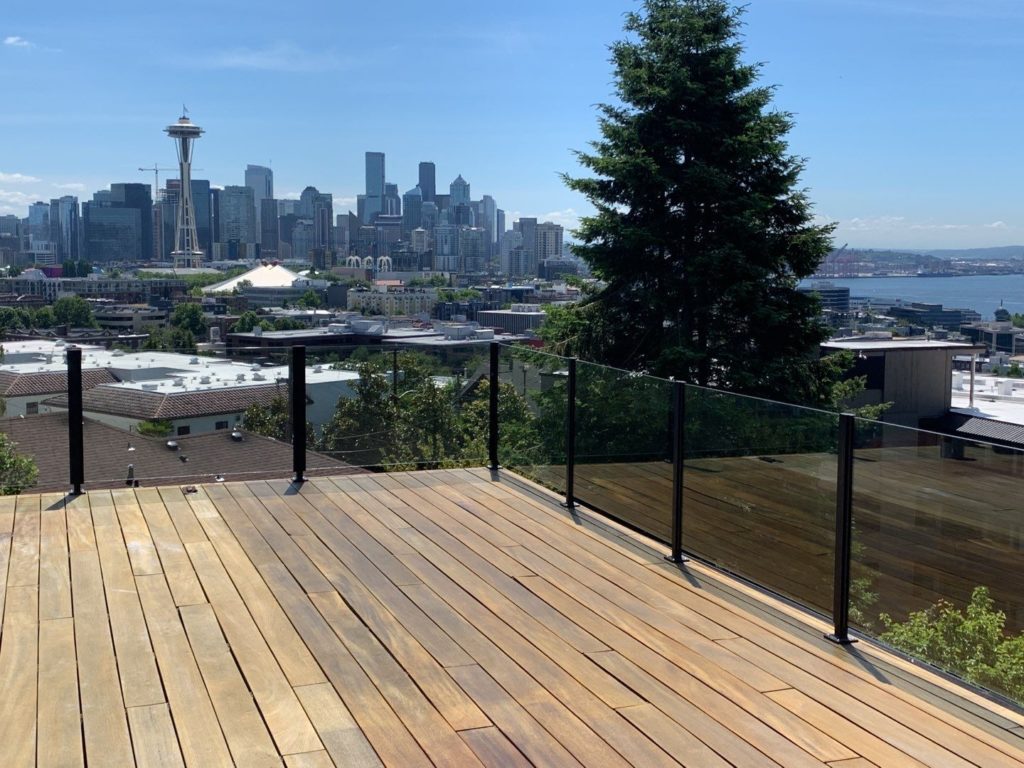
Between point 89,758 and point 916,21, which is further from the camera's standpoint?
point 916,21

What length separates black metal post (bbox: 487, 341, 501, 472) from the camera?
6.17m

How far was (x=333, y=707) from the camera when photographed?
2.79m

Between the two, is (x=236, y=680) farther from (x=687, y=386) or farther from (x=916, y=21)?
(x=916, y=21)

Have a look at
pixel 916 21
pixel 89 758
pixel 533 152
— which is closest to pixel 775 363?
pixel 89 758

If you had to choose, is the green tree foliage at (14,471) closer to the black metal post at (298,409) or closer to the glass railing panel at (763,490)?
the black metal post at (298,409)

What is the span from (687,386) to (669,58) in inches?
572

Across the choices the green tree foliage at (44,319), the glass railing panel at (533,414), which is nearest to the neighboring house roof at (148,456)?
the glass railing panel at (533,414)

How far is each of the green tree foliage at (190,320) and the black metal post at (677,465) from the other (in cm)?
10025

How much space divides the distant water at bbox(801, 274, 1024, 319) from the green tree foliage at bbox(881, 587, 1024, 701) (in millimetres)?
135536

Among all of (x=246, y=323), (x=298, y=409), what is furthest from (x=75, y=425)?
(x=246, y=323)

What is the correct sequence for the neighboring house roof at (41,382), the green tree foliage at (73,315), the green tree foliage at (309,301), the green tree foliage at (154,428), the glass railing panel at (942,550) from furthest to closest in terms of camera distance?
the green tree foliage at (309,301), the green tree foliage at (73,315), the green tree foliage at (154,428), the neighboring house roof at (41,382), the glass railing panel at (942,550)

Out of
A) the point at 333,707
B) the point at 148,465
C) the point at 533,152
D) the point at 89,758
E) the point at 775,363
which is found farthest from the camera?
the point at 533,152

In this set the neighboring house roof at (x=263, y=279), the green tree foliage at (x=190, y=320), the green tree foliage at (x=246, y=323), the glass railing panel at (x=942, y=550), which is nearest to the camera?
the glass railing panel at (x=942, y=550)

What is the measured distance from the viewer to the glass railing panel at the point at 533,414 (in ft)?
17.9
